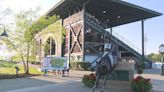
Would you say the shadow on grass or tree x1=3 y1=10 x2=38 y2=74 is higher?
tree x1=3 y1=10 x2=38 y2=74

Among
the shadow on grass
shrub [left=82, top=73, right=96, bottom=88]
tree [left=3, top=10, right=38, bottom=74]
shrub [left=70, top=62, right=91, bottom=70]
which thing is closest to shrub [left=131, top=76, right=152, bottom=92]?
shrub [left=82, top=73, right=96, bottom=88]

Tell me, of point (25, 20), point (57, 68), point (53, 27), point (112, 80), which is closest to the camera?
point (112, 80)

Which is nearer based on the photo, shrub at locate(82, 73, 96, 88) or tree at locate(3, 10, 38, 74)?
shrub at locate(82, 73, 96, 88)

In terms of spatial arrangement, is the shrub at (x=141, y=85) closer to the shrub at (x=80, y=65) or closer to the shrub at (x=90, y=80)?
the shrub at (x=90, y=80)

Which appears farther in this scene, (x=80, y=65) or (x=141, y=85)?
(x=80, y=65)

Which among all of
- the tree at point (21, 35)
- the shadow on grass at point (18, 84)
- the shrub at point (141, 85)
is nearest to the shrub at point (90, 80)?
the shrub at point (141, 85)

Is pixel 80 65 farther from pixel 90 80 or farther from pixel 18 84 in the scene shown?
pixel 90 80

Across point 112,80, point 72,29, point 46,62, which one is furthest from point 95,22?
point 112,80

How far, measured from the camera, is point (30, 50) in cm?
3178

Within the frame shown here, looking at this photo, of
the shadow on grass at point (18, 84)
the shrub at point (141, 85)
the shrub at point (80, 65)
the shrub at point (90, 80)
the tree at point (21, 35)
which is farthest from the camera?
the shrub at point (80, 65)

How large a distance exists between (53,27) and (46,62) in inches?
312

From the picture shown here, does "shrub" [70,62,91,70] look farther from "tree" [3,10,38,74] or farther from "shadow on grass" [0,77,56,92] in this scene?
"shadow on grass" [0,77,56,92]

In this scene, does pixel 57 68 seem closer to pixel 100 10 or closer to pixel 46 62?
pixel 46 62

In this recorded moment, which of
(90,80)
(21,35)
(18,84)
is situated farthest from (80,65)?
(90,80)
